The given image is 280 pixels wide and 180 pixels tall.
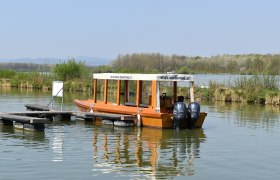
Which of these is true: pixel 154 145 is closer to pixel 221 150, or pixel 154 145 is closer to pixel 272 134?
pixel 221 150

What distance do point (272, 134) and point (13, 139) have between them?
31.7 feet

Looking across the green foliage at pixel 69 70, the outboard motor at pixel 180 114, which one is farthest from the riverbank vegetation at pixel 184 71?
the outboard motor at pixel 180 114

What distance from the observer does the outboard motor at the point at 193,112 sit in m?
21.5

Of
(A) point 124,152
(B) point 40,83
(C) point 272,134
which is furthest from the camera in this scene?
(B) point 40,83

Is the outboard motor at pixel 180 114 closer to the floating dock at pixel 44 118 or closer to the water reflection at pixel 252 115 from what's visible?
the floating dock at pixel 44 118

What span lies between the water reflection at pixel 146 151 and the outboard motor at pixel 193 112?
1.30 ft

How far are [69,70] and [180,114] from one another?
34.6 meters

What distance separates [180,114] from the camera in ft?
69.5

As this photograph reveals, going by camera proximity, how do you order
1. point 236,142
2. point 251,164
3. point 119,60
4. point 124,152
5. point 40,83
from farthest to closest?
point 119,60 < point 40,83 < point 236,142 < point 124,152 < point 251,164

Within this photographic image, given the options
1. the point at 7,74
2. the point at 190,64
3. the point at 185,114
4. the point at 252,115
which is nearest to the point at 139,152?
the point at 185,114

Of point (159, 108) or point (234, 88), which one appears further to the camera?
point (234, 88)

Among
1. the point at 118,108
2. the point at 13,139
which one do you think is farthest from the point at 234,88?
the point at 13,139

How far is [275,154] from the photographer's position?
16906 mm

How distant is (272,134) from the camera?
21.6 m
